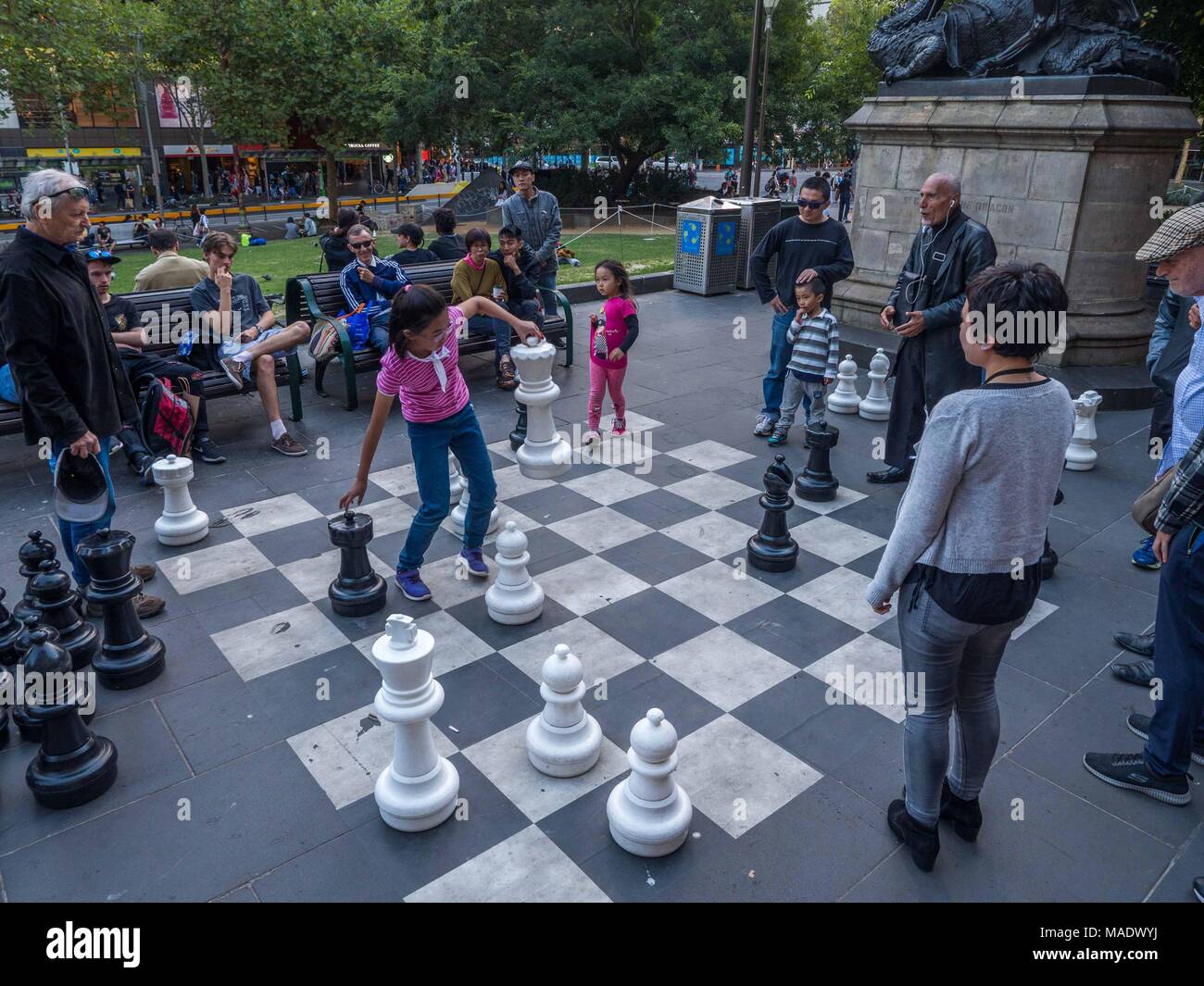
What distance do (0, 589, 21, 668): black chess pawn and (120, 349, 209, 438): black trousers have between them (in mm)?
2779

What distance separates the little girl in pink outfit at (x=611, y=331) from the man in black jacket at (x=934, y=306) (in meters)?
1.90

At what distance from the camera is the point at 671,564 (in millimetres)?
5062

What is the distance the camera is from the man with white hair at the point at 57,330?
3.78 m

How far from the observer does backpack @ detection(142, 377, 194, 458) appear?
6.17 metres

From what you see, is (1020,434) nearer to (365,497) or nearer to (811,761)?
(811,761)

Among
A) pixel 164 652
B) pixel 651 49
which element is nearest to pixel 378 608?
pixel 164 652

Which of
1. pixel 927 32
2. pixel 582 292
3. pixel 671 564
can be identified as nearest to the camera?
pixel 671 564

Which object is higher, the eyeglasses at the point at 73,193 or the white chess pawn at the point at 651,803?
the eyeglasses at the point at 73,193

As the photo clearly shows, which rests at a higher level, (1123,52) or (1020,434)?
(1123,52)

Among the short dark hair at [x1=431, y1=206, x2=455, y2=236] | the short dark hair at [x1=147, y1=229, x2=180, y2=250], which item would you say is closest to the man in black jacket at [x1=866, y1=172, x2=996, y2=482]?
the short dark hair at [x1=431, y1=206, x2=455, y2=236]

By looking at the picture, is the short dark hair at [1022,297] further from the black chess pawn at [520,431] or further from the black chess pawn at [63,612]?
the black chess pawn at [520,431]

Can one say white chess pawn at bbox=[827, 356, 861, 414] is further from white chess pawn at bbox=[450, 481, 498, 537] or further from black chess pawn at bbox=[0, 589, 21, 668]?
black chess pawn at bbox=[0, 589, 21, 668]

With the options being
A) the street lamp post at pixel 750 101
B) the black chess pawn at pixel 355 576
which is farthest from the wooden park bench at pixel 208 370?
the street lamp post at pixel 750 101
